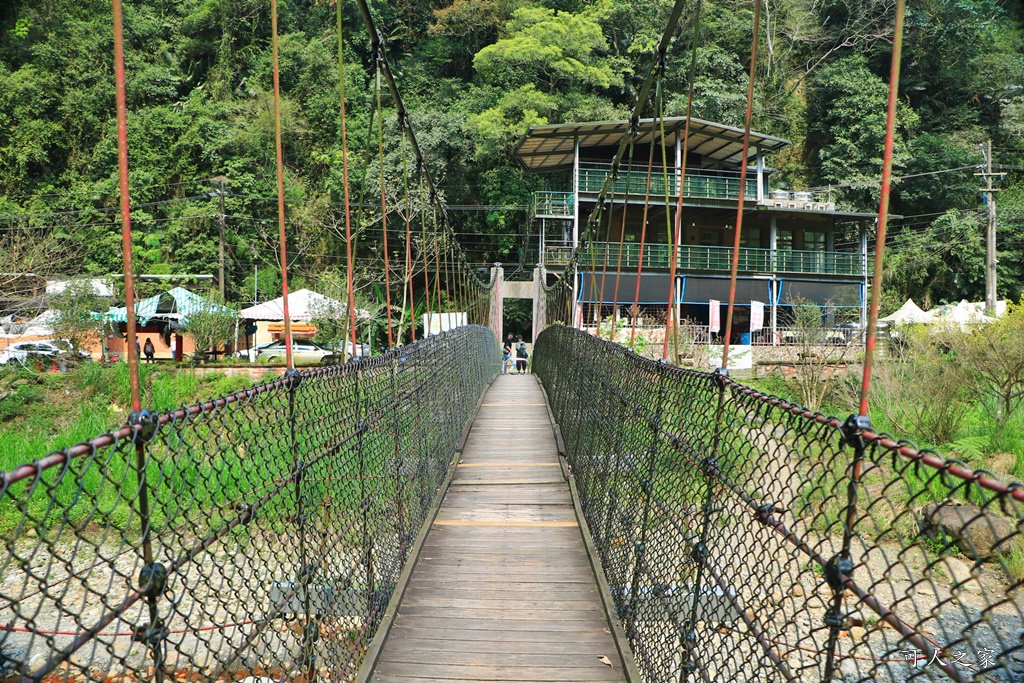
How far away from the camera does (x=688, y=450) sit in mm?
1978

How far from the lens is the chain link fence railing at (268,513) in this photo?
1.07m

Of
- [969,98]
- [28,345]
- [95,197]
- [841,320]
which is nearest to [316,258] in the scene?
Answer: [95,197]

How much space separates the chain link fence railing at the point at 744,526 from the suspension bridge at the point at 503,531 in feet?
0.04

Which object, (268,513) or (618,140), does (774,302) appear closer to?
(618,140)

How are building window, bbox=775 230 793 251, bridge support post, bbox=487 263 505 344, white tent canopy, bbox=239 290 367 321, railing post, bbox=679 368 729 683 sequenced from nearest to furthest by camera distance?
railing post, bbox=679 368 729 683
bridge support post, bbox=487 263 505 344
white tent canopy, bbox=239 290 367 321
building window, bbox=775 230 793 251

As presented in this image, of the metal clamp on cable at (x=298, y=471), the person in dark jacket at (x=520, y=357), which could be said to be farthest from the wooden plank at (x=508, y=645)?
the person in dark jacket at (x=520, y=357)

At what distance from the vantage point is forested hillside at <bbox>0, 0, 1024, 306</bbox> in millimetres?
21062

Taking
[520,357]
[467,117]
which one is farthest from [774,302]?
[467,117]

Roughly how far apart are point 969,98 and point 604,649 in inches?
1023

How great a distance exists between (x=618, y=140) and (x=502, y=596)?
1898cm

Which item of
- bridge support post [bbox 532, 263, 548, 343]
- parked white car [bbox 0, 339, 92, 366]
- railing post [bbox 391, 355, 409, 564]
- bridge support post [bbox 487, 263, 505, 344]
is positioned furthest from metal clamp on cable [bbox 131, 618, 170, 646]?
parked white car [bbox 0, 339, 92, 366]

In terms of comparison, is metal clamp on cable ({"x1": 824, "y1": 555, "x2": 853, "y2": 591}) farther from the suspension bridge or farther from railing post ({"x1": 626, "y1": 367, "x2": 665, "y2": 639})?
railing post ({"x1": 626, "y1": 367, "x2": 665, "y2": 639})

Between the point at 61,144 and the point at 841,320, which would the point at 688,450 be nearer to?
the point at 841,320

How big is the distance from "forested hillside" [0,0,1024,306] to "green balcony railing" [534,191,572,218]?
1.57m
